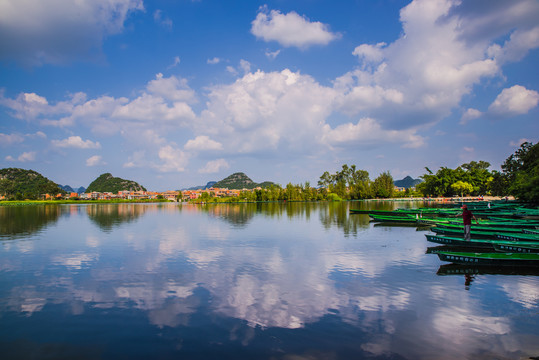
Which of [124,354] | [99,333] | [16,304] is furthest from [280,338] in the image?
[16,304]

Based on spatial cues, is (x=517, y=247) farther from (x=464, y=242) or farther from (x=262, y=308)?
(x=262, y=308)

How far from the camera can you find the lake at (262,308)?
6.94 metres

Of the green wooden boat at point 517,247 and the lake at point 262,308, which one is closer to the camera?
the lake at point 262,308

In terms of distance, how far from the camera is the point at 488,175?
10262 cm

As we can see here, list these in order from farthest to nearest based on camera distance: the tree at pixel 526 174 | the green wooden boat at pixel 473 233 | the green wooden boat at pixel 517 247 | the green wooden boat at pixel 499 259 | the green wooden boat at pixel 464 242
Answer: the tree at pixel 526 174, the green wooden boat at pixel 473 233, the green wooden boat at pixel 464 242, the green wooden boat at pixel 517 247, the green wooden boat at pixel 499 259

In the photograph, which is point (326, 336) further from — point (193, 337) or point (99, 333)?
point (99, 333)

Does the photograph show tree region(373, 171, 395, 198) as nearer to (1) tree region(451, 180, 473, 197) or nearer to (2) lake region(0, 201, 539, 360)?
(1) tree region(451, 180, 473, 197)

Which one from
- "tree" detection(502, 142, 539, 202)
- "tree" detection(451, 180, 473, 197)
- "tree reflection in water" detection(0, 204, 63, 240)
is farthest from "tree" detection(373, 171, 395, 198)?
"tree reflection in water" detection(0, 204, 63, 240)

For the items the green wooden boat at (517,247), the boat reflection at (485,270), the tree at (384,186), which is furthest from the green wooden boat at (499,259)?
A: the tree at (384,186)

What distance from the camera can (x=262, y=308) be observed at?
9273 mm

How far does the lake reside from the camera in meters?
6.94

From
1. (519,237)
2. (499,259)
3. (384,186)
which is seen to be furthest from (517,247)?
(384,186)

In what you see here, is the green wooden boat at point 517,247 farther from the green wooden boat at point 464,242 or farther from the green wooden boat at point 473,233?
the green wooden boat at point 473,233

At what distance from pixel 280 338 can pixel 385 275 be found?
7.13 m
